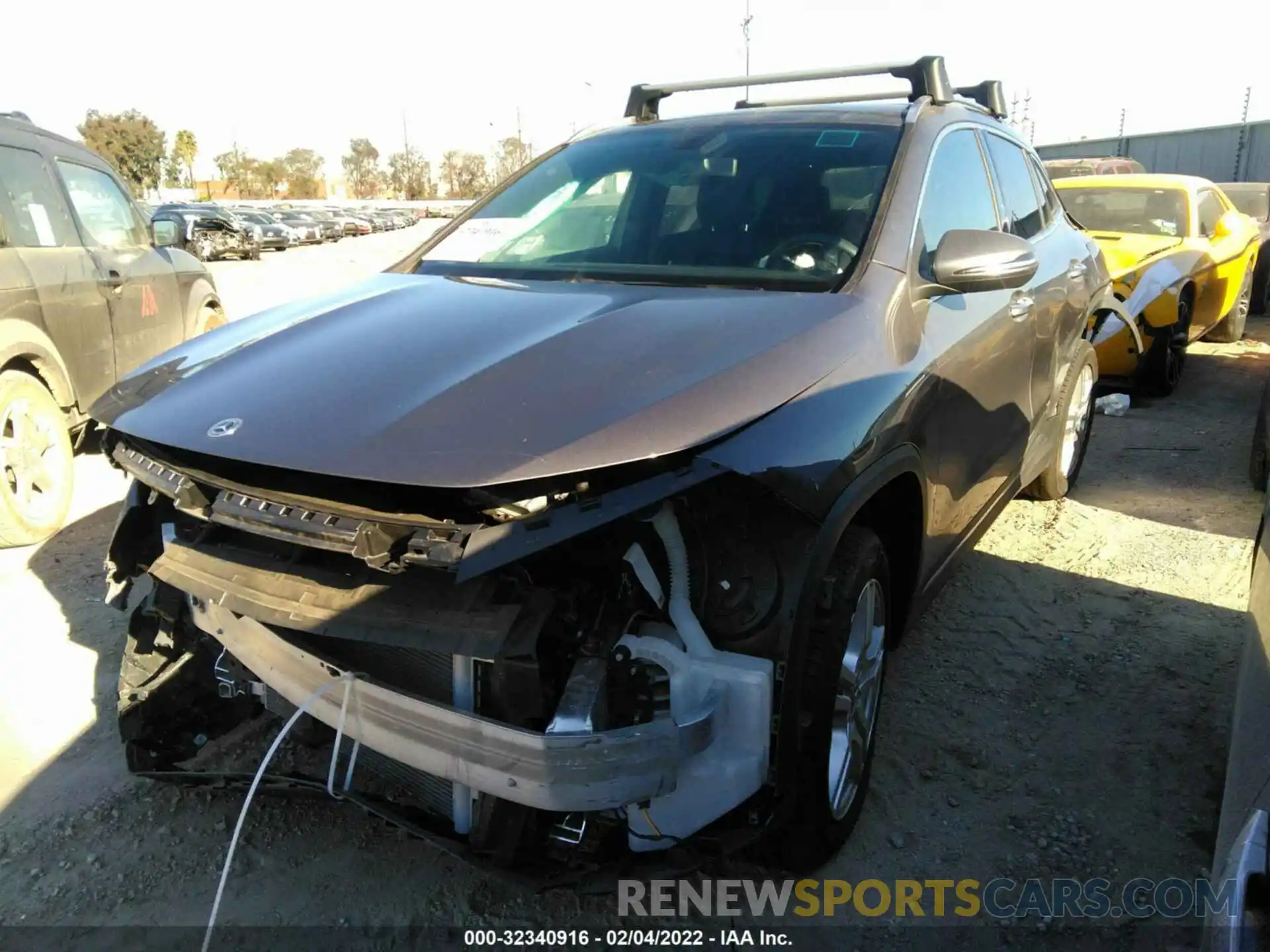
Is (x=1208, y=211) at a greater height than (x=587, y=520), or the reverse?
(x=587, y=520)

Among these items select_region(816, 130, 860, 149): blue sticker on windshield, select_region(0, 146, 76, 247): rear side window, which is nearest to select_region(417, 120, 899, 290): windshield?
select_region(816, 130, 860, 149): blue sticker on windshield

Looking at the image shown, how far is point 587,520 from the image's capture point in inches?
71.7

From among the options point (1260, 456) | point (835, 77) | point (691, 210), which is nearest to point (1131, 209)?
point (1260, 456)

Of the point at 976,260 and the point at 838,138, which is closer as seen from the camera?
the point at 976,260

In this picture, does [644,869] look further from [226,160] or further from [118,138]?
[226,160]

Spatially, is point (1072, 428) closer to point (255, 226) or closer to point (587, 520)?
point (587, 520)

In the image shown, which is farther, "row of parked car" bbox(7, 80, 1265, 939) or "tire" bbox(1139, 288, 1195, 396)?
"tire" bbox(1139, 288, 1195, 396)

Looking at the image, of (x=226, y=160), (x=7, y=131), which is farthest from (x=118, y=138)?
(x=7, y=131)

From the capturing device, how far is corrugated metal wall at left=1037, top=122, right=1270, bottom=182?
2542 centimetres

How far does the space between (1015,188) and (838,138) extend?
1.30 meters

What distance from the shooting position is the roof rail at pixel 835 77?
11.6ft

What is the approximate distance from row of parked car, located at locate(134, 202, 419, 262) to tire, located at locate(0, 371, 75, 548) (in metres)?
2.00

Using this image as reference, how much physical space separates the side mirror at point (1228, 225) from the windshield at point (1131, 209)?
36 cm

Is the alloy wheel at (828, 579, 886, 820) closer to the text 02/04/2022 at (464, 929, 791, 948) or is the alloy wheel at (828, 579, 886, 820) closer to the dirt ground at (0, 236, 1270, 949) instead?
the dirt ground at (0, 236, 1270, 949)
